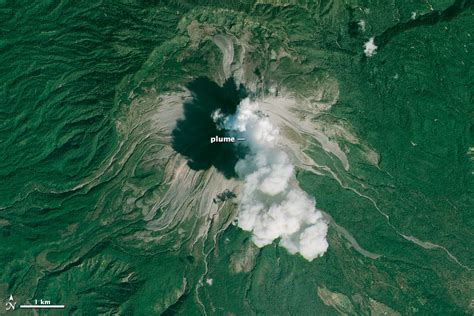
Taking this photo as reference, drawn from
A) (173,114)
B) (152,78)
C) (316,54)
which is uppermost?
(316,54)

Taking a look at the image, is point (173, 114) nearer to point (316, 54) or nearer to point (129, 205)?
point (129, 205)

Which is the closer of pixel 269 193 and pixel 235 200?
pixel 269 193

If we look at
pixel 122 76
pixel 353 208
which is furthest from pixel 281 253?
pixel 122 76

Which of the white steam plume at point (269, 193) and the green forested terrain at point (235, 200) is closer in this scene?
the white steam plume at point (269, 193)

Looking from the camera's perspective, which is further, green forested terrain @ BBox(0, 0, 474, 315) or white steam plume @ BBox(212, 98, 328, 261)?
green forested terrain @ BBox(0, 0, 474, 315)

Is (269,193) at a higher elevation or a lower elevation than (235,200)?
higher

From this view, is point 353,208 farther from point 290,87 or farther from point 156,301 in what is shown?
point 156,301

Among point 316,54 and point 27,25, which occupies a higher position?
point 316,54
